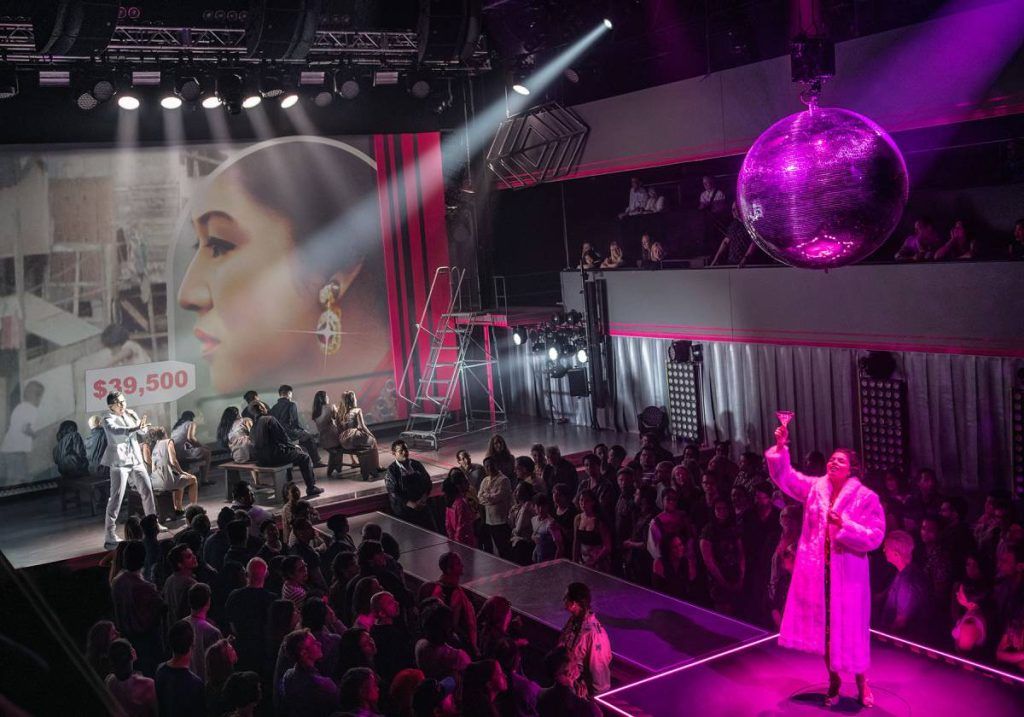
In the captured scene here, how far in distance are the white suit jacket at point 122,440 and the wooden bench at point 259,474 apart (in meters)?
1.44

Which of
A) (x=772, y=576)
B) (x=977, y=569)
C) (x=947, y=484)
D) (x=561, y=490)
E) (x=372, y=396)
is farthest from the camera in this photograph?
(x=372, y=396)

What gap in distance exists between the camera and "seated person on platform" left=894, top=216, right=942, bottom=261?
33.2 ft

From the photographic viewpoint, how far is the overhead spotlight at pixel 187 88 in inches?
462

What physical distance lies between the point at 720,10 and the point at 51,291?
866 cm

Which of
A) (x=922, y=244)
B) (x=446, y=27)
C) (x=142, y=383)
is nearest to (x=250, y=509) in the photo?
(x=446, y=27)

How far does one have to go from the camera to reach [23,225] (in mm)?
12422

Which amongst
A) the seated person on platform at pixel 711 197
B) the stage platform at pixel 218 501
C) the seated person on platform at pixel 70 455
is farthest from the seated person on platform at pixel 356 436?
the seated person on platform at pixel 711 197

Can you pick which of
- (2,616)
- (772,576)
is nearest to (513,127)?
(772,576)

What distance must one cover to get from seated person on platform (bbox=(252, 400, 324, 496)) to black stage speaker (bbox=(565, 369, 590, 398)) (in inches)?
168

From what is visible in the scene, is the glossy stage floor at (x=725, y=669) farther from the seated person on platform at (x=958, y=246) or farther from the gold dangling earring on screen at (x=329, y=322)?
the gold dangling earring on screen at (x=329, y=322)

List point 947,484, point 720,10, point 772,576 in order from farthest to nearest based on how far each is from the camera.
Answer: point 720,10 → point 947,484 → point 772,576

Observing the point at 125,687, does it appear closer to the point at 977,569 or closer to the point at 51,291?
the point at 977,569

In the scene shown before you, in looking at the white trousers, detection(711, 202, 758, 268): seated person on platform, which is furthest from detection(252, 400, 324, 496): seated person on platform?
detection(711, 202, 758, 268): seated person on platform

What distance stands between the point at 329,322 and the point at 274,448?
4.02 metres
